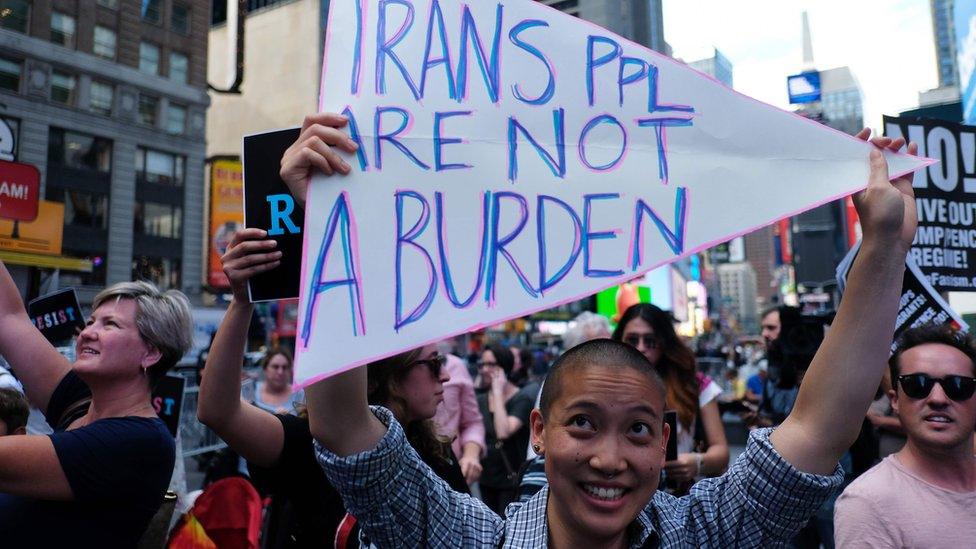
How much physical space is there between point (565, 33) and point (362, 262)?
0.80 metres

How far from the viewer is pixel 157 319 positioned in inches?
93.0

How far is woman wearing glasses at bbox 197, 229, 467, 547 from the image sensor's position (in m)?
1.79

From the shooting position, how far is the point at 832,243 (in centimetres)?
2767

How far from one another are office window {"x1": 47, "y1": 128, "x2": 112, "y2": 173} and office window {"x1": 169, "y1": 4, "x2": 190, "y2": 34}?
5.56m

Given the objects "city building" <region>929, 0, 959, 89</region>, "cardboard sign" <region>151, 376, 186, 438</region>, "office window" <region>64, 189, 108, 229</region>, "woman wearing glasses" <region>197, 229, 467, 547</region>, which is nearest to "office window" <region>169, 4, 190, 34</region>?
"office window" <region>64, 189, 108, 229</region>

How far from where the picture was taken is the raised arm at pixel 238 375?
172 cm

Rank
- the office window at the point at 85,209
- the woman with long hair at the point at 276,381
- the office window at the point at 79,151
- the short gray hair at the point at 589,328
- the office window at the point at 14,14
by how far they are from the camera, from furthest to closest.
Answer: the office window at the point at 85,209 → the office window at the point at 79,151 → the office window at the point at 14,14 → the woman with long hair at the point at 276,381 → the short gray hair at the point at 589,328

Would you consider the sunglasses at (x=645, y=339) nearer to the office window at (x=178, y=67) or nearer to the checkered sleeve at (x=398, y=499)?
the checkered sleeve at (x=398, y=499)

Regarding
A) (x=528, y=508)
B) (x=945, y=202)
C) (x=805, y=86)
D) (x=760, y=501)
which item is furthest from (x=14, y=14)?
(x=805, y=86)

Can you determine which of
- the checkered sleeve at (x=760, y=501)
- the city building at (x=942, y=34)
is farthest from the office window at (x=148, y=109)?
the city building at (x=942, y=34)

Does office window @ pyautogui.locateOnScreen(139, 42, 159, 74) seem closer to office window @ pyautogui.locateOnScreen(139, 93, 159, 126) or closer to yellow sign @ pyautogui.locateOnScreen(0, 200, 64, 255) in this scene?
office window @ pyautogui.locateOnScreen(139, 93, 159, 126)

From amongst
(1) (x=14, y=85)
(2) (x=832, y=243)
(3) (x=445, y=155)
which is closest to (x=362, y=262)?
(3) (x=445, y=155)

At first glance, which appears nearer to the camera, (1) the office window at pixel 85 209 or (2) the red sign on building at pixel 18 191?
(2) the red sign on building at pixel 18 191

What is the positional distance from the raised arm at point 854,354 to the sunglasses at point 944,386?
1.02m
